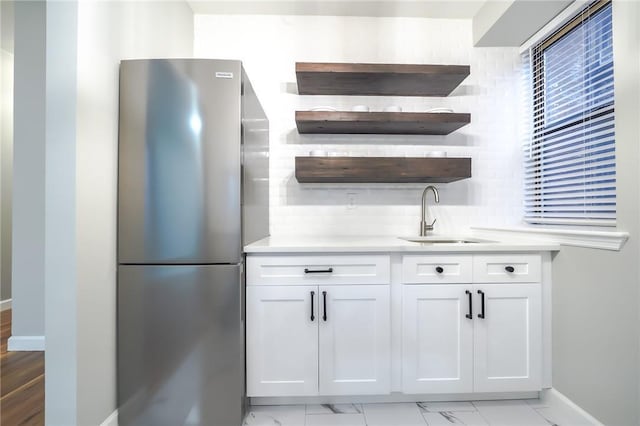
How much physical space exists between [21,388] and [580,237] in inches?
129

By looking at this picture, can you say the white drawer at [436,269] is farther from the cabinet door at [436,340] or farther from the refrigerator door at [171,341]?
the refrigerator door at [171,341]

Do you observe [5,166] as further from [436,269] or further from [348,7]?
[436,269]

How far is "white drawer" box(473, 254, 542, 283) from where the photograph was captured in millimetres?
1697

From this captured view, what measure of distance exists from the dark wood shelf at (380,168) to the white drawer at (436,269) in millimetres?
666

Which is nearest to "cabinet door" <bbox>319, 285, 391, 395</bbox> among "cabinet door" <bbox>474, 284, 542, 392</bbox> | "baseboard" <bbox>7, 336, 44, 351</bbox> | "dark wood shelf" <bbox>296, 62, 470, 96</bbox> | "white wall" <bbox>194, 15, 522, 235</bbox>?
"cabinet door" <bbox>474, 284, 542, 392</bbox>

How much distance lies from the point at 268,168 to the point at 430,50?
1.57 meters

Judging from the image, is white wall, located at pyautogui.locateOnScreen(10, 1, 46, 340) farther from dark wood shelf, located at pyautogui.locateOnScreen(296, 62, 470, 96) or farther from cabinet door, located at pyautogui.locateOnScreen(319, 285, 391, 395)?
cabinet door, located at pyautogui.locateOnScreen(319, 285, 391, 395)

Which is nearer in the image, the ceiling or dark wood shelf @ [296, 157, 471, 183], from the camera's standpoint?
dark wood shelf @ [296, 157, 471, 183]

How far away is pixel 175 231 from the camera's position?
1467mm

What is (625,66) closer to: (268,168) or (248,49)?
(268,168)

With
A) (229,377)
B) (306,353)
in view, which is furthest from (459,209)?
(229,377)

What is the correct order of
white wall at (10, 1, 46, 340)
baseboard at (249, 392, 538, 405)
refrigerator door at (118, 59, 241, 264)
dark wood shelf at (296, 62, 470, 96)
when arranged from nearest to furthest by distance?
refrigerator door at (118, 59, 241, 264) < baseboard at (249, 392, 538, 405) < dark wood shelf at (296, 62, 470, 96) < white wall at (10, 1, 46, 340)

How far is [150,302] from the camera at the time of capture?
4.83 ft

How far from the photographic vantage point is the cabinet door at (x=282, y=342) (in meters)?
1.63
